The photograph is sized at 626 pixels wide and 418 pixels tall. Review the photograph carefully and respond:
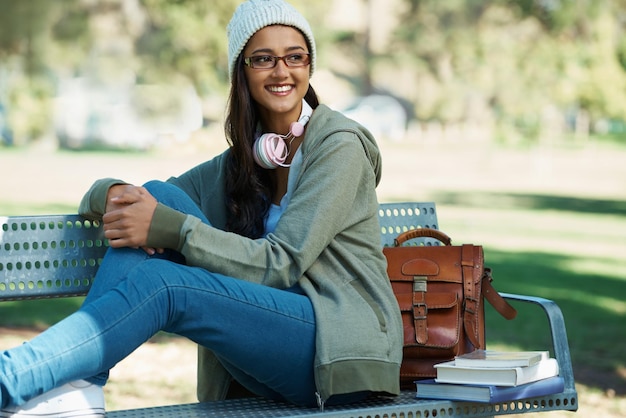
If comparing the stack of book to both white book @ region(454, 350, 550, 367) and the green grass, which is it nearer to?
white book @ region(454, 350, 550, 367)

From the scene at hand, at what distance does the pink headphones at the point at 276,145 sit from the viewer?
3758 mm

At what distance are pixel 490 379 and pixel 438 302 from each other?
1.27 ft

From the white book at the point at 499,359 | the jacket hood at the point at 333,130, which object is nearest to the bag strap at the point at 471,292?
the white book at the point at 499,359

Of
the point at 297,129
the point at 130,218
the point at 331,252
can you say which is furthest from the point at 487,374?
the point at 130,218

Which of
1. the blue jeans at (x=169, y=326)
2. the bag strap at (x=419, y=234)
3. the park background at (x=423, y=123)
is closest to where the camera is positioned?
the blue jeans at (x=169, y=326)

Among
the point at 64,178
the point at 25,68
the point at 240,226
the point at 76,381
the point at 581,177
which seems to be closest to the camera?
the point at 76,381

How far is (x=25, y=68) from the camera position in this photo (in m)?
32.8

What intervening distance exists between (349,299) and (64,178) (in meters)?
21.4

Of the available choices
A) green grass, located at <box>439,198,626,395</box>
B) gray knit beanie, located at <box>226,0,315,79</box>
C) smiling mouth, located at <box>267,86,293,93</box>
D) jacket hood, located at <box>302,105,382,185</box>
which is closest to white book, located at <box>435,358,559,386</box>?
jacket hood, located at <box>302,105,382,185</box>

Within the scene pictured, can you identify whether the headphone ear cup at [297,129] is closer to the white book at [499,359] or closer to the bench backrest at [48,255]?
the bench backrest at [48,255]

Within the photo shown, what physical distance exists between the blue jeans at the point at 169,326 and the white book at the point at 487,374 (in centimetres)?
43

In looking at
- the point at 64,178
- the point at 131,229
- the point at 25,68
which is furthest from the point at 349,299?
the point at 25,68

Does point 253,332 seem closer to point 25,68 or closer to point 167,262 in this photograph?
point 167,262

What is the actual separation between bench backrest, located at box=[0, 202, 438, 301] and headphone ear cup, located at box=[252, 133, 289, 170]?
2.13 feet
